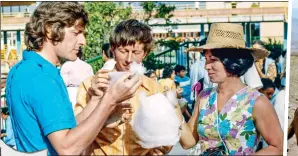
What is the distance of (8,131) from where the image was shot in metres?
2.73

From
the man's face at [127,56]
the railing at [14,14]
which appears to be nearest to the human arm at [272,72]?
the man's face at [127,56]

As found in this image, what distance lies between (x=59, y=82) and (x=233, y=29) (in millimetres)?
1081

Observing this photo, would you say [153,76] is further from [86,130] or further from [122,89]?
[86,130]

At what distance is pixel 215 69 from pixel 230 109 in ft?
0.82

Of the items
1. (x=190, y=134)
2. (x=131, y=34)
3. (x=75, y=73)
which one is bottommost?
(x=190, y=134)

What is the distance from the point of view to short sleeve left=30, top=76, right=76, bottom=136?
225cm

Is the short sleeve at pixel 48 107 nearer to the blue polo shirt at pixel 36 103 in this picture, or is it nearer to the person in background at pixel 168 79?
the blue polo shirt at pixel 36 103

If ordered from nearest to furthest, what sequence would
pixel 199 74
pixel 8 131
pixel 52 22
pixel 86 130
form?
pixel 86 130 < pixel 52 22 < pixel 8 131 < pixel 199 74

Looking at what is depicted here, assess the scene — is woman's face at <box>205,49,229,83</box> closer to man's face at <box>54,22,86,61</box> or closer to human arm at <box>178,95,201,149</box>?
human arm at <box>178,95,201,149</box>

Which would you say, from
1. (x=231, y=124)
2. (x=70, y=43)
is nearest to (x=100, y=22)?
(x=70, y=43)

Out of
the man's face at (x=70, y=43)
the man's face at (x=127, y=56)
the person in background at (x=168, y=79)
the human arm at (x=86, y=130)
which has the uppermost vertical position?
the man's face at (x=70, y=43)

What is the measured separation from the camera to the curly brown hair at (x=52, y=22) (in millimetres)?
2463

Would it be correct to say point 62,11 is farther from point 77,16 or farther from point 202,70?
point 202,70

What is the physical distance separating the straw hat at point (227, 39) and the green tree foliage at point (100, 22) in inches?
18.4
